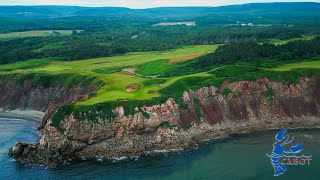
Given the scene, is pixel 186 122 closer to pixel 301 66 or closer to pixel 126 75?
pixel 126 75

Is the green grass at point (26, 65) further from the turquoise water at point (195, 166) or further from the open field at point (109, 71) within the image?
the turquoise water at point (195, 166)

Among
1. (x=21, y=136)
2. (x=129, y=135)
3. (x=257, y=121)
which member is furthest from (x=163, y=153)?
(x=21, y=136)

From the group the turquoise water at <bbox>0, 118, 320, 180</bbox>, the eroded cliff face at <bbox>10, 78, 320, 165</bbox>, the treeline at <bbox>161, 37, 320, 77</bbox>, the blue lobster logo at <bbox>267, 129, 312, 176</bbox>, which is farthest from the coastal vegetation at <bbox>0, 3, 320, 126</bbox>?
the blue lobster logo at <bbox>267, 129, 312, 176</bbox>

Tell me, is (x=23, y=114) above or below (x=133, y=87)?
Answer: below

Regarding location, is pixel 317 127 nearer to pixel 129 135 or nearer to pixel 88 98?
pixel 129 135

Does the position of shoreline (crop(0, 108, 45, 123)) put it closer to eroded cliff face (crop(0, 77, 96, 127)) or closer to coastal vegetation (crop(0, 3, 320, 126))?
eroded cliff face (crop(0, 77, 96, 127))

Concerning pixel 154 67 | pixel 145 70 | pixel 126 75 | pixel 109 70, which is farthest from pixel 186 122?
pixel 109 70

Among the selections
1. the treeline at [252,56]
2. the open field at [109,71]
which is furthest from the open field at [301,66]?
the open field at [109,71]
